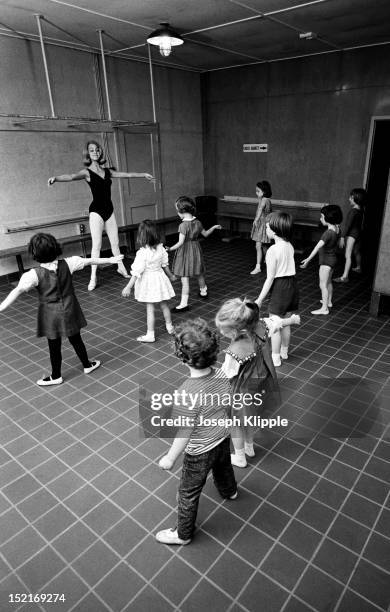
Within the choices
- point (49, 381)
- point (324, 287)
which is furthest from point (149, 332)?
point (324, 287)

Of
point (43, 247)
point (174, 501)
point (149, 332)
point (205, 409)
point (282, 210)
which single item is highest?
point (43, 247)

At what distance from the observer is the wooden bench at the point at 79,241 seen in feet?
19.9

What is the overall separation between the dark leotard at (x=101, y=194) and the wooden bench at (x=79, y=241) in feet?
3.59

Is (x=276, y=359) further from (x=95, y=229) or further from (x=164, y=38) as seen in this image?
(x=164, y=38)

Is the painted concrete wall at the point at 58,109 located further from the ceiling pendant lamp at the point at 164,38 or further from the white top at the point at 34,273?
the white top at the point at 34,273

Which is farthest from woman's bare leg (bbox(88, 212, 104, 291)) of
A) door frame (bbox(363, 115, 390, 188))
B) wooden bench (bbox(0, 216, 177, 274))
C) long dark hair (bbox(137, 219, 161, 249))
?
door frame (bbox(363, 115, 390, 188))

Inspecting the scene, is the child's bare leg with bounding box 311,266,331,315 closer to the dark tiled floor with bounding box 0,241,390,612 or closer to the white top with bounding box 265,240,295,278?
the dark tiled floor with bounding box 0,241,390,612

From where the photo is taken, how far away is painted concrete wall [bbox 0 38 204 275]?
5.91m

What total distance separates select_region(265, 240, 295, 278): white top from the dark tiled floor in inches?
38.6

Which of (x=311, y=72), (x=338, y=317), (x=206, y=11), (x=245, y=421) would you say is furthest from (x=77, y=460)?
(x=311, y=72)

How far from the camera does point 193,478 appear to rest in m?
1.95

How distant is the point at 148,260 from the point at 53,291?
3.59 feet

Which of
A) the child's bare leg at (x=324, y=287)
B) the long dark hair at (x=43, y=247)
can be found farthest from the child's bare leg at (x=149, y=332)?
the child's bare leg at (x=324, y=287)

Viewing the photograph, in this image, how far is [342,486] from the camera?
247 cm
